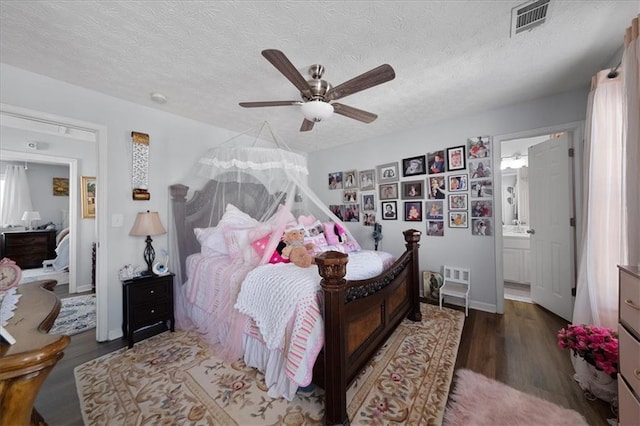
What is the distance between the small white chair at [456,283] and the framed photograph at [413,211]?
2.73 feet

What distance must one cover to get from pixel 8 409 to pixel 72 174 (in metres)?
4.98

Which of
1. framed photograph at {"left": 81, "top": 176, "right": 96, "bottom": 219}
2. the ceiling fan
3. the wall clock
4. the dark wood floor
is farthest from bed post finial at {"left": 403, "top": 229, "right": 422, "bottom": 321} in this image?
framed photograph at {"left": 81, "top": 176, "right": 96, "bottom": 219}

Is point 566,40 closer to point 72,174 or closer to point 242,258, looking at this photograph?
point 242,258

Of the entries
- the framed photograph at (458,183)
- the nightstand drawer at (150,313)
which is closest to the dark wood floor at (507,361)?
the nightstand drawer at (150,313)

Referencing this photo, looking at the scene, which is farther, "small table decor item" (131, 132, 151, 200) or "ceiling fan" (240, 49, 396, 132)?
"small table decor item" (131, 132, 151, 200)

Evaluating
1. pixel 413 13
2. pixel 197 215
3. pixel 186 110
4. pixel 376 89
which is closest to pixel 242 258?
pixel 197 215

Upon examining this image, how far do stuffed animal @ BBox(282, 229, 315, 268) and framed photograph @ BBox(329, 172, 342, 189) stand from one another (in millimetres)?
2066

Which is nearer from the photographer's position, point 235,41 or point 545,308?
point 235,41

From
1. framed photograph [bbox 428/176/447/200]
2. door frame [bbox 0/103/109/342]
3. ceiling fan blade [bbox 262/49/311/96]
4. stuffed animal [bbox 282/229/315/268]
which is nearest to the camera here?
ceiling fan blade [bbox 262/49/311/96]

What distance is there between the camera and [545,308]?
3111mm

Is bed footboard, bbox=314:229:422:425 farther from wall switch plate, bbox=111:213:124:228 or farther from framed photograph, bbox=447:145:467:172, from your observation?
wall switch plate, bbox=111:213:124:228

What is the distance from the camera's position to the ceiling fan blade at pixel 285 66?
1.39 metres

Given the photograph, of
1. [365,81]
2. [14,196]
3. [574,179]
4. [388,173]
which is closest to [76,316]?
[14,196]

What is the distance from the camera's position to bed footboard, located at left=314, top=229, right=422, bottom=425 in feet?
4.81
